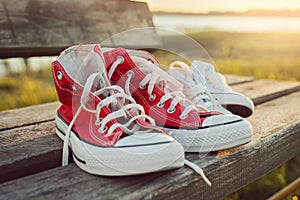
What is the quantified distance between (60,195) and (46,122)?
54 centimetres

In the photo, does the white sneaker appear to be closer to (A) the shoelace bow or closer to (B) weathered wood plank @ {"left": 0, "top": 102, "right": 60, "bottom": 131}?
(A) the shoelace bow

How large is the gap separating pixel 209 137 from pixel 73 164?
0.31 meters

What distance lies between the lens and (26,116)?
1280 mm

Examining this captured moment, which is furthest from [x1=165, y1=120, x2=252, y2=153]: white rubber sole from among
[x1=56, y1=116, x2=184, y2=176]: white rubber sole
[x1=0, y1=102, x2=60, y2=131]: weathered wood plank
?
[x1=0, y1=102, x2=60, y2=131]: weathered wood plank

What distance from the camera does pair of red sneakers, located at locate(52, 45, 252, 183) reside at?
30.2 inches

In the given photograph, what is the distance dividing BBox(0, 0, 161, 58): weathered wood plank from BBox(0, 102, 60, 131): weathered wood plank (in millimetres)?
223

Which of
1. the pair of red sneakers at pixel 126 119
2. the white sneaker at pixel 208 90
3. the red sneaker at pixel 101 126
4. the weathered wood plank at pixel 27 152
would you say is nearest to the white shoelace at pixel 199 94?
the white sneaker at pixel 208 90

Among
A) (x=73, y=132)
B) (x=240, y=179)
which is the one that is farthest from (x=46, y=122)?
(x=240, y=179)

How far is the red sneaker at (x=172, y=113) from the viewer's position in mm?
918

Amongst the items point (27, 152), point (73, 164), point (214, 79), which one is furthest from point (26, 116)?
point (214, 79)

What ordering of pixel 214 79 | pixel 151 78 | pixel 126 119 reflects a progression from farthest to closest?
pixel 214 79, pixel 151 78, pixel 126 119

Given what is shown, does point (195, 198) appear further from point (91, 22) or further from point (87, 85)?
point (91, 22)

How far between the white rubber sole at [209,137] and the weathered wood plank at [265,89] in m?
0.66

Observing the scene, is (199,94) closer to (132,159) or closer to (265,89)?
(132,159)
